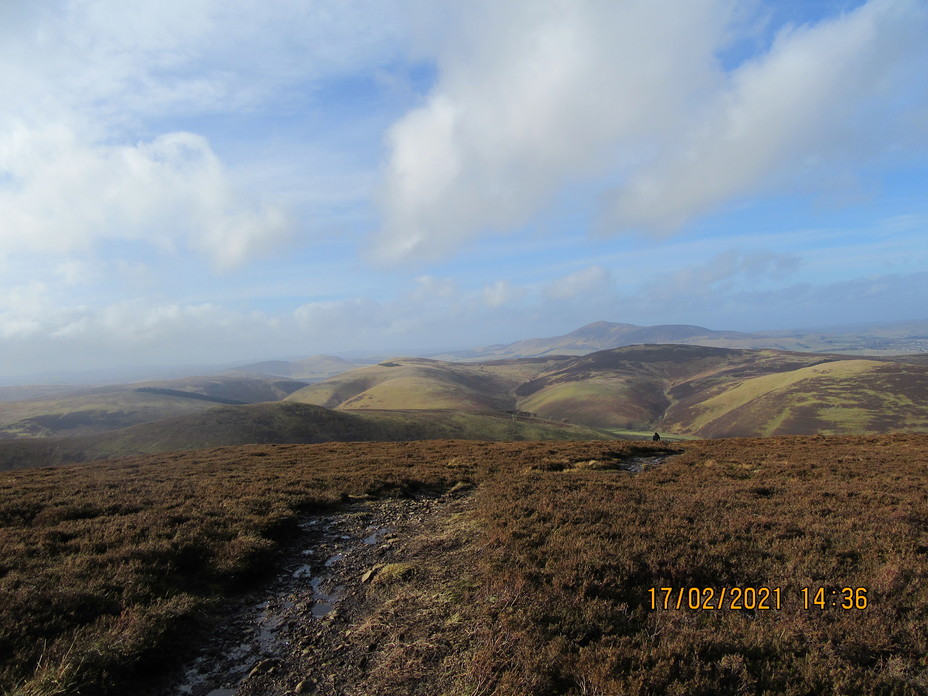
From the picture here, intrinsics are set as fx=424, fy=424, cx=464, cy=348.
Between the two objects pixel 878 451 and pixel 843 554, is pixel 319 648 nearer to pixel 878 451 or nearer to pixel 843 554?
pixel 843 554

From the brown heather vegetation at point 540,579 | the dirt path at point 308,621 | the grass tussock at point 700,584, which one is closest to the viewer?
the grass tussock at point 700,584

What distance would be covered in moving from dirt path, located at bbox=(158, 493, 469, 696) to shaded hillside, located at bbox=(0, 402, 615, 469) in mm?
89958

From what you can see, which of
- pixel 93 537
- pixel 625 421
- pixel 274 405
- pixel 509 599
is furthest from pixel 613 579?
pixel 625 421

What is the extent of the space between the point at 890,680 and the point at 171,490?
22.0 m

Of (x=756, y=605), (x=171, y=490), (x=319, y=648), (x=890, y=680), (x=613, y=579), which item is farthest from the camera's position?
(x=171, y=490)

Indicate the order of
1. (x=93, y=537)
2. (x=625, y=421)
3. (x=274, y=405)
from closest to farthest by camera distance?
(x=93, y=537) → (x=274, y=405) → (x=625, y=421)

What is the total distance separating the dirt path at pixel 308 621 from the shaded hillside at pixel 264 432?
90.0 metres

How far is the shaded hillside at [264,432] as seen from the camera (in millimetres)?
89250

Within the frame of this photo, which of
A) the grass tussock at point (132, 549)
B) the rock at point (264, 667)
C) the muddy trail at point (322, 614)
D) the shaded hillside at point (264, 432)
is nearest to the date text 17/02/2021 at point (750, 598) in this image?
the muddy trail at point (322, 614)

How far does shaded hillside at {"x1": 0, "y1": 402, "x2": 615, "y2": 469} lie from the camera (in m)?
89.2

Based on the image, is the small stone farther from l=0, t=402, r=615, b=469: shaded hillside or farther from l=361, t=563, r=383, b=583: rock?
l=0, t=402, r=615, b=469: shaded hillside

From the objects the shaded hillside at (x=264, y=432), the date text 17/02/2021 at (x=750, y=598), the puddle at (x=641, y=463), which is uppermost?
the date text 17/02/2021 at (x=750, y=598)

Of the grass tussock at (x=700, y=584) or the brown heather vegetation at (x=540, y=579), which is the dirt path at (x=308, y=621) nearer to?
the brown heather vegetation at (x=540, y=579)

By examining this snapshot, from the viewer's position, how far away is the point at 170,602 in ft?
27.1
